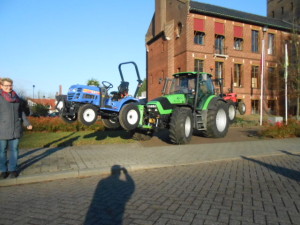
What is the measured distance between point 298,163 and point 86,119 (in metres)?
6.09

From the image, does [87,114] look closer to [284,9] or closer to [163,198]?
[163,198]

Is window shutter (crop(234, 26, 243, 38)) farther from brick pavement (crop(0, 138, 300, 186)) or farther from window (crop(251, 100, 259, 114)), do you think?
brick pavement (crop(0, 138, 300, 186))

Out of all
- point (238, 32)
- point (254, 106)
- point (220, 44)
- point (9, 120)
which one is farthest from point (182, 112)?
point (254, 106)

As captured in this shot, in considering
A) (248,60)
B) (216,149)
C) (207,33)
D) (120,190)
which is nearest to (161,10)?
(207,33)

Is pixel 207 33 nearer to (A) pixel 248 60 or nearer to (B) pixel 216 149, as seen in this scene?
(A) pixel 248 60

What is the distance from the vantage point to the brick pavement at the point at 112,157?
5781 mm

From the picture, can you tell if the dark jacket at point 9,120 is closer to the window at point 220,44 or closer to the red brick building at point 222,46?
the red brick building at point 222,46

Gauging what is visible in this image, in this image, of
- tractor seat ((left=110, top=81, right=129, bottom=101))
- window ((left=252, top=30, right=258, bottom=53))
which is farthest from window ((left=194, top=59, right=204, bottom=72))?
tractor seat ((left=110, top=81, right=129, bottom=101))

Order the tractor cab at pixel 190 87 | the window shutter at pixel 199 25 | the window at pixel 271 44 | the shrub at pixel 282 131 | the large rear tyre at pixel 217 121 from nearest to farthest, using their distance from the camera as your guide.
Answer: the tractor cab at pixel 190 87 → the large rear tyre at pixel 217 121 → the shrub at pixel 282 131 → the window shutter at pixel 199 25 → the window at pixel 271 44

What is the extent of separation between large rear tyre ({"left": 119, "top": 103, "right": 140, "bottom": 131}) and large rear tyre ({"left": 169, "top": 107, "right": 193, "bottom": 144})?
1.41 meters

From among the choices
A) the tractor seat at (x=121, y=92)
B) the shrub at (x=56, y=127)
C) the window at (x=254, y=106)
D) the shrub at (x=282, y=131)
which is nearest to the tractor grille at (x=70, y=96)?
the tractor seat at (x=121, y=92)

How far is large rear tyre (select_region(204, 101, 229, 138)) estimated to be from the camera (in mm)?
10445

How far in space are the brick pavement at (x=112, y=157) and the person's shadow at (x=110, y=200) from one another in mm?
814

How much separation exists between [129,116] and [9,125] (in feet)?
11.8
